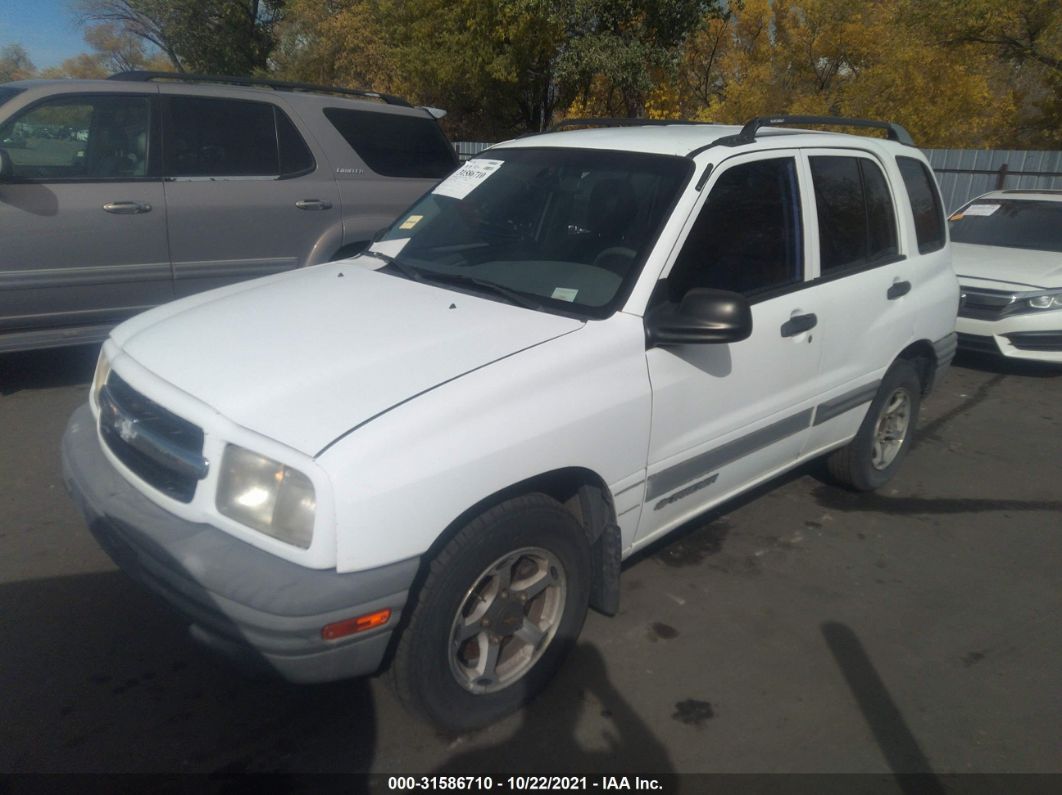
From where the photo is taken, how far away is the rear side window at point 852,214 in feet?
12.3

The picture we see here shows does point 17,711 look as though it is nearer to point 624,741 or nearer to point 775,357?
point 624,741

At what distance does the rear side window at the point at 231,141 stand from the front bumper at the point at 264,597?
4033mm

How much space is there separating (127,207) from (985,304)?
6.84 metres

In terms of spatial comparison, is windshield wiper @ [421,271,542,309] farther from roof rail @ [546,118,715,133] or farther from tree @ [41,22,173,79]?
tree @ [41,22,173,79]

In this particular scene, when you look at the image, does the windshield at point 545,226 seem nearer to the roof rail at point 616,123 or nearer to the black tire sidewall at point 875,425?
the roof rail at point 616,123

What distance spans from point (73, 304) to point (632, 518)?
4139mm

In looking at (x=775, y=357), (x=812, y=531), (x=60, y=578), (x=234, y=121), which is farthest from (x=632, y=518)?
(x=234, y=121)

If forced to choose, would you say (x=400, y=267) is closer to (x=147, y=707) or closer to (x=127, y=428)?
(x=127, y=428)

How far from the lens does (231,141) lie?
5918 mm

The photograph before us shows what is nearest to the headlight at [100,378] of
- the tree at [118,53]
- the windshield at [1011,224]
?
the windshield at [1011,224]

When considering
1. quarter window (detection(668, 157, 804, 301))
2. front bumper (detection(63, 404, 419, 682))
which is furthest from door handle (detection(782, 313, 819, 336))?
front bumper (detection(63, 404, 419, 682))

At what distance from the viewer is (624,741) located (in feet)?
9.00

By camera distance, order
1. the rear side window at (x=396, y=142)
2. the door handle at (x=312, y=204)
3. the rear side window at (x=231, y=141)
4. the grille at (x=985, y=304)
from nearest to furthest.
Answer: the rear side window at (x=231, y=141) → the door handle at (x=312, y=204) → the rear side window at (x=396, y=142) → the grille at (x=985, y=304)

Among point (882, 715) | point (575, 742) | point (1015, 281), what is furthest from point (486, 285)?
point (1015, 281)
